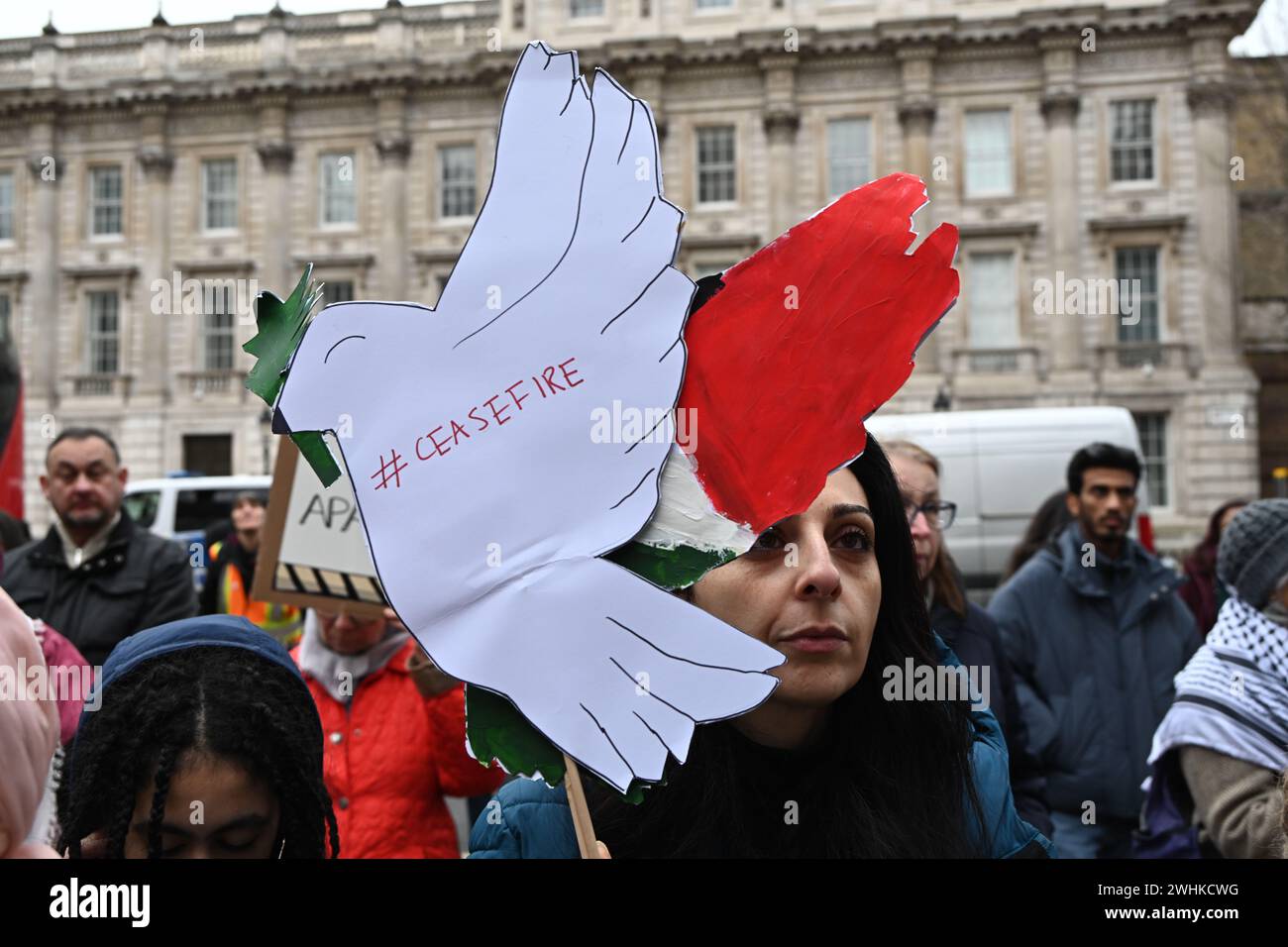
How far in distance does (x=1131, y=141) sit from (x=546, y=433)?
90.1 ft

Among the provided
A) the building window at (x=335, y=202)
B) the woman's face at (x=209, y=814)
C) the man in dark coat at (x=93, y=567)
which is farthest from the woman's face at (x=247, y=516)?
the building window at (x=335, y=202)

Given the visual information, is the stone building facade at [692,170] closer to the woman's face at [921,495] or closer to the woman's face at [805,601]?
the woman's face at [921,495]

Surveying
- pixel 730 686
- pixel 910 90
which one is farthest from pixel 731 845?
Result: pixel 910 90

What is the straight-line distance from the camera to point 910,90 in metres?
25.8

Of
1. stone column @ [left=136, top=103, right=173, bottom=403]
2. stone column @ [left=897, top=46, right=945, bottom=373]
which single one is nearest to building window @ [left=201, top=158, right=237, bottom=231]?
stone column @ [left=136, top=103, right=173, bottom=403]

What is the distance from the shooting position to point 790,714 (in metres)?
1.46

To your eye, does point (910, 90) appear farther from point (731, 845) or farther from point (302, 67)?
point (731, 845)

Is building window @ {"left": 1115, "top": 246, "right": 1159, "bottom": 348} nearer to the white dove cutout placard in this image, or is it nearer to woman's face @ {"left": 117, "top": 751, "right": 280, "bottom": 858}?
the white dove cutout placard

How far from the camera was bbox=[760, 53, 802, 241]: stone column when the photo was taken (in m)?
26.0

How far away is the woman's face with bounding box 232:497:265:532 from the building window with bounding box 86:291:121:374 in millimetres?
24631

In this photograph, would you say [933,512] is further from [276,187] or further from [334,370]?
[276,187]

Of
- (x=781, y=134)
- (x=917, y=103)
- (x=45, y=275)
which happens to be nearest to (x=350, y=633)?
(x=781, y=134)
